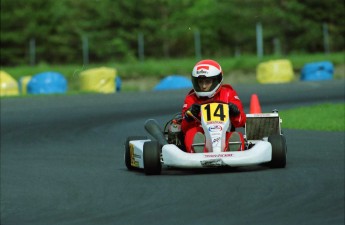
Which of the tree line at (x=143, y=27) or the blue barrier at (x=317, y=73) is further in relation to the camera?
the tree line at (x=143, y=27)

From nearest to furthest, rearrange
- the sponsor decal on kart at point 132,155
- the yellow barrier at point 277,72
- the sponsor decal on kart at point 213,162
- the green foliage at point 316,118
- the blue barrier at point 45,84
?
the sponsor decal on kart at point 213,162, the sponsor decal on kart at point 132,155, the green foliage at point 316,118, the blue barrier at point 45,84, the yellow barrier at point 277,72

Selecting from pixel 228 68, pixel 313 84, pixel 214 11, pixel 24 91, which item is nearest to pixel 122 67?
pixel 228 68

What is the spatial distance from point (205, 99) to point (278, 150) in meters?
0.76

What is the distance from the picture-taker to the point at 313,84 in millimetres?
23781

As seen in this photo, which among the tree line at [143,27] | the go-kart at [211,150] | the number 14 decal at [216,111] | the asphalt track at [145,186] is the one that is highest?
the tree line at [143,27]

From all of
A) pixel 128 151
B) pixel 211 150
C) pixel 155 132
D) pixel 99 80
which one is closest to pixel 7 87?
pixel 99 80

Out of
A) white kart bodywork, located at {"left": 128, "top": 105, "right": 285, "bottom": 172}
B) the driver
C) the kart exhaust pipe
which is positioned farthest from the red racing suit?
the kart exhaust pipe

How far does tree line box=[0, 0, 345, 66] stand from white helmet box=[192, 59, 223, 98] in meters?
31.8

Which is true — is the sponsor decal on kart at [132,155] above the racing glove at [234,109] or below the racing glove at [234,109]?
below

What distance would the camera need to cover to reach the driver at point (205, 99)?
8.57m

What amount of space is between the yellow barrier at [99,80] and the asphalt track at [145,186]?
9070mm

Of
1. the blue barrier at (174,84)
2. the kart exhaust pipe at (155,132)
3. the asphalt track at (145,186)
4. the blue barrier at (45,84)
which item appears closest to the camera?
the asphalt track at (145,186)

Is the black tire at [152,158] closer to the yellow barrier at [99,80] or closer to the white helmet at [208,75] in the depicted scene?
the white helmet at [208,75]

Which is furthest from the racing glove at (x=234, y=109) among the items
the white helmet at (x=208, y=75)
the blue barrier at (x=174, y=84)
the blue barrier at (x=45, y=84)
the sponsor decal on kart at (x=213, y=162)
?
the blue barrier at (x=174, y=84)
